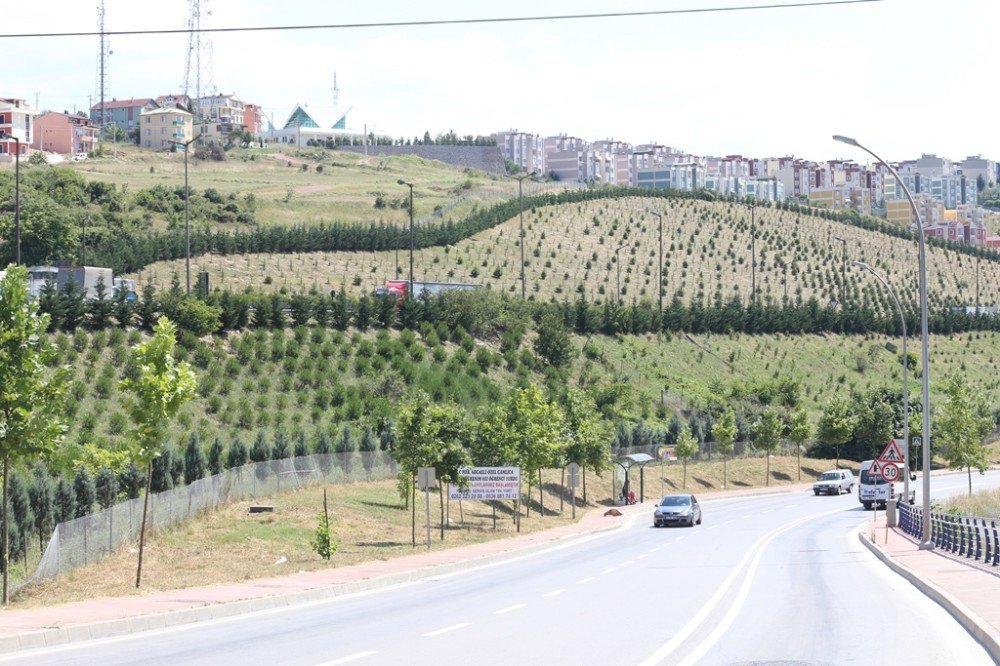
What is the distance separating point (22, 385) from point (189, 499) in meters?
14.3

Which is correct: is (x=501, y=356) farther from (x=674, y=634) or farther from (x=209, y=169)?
(x=209, y=169)

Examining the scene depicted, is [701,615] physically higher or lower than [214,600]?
higher

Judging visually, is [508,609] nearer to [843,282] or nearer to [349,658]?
[349,658]

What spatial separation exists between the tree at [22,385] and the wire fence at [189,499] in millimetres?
3536

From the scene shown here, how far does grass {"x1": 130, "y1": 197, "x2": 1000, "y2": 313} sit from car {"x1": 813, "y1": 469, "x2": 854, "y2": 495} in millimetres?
37781

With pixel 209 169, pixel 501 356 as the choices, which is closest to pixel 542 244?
pixel 501 356

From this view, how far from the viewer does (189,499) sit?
37.2 meters

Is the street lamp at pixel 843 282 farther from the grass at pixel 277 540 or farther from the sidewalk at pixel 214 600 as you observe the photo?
the sidewalk at pixel 214 600

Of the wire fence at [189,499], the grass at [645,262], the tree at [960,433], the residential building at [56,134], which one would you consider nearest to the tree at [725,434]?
the tree at [960,433]

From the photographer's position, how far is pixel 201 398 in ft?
204

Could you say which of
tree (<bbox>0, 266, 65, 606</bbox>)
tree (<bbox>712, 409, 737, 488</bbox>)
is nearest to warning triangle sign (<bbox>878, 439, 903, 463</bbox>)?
tree (<bbox>0, 266, 65, 606</bbox>)

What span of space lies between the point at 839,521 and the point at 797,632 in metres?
38.9

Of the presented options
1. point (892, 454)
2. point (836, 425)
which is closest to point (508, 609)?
point (892, 454)

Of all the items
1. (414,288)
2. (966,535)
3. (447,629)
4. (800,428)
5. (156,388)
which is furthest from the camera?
(414,288)
